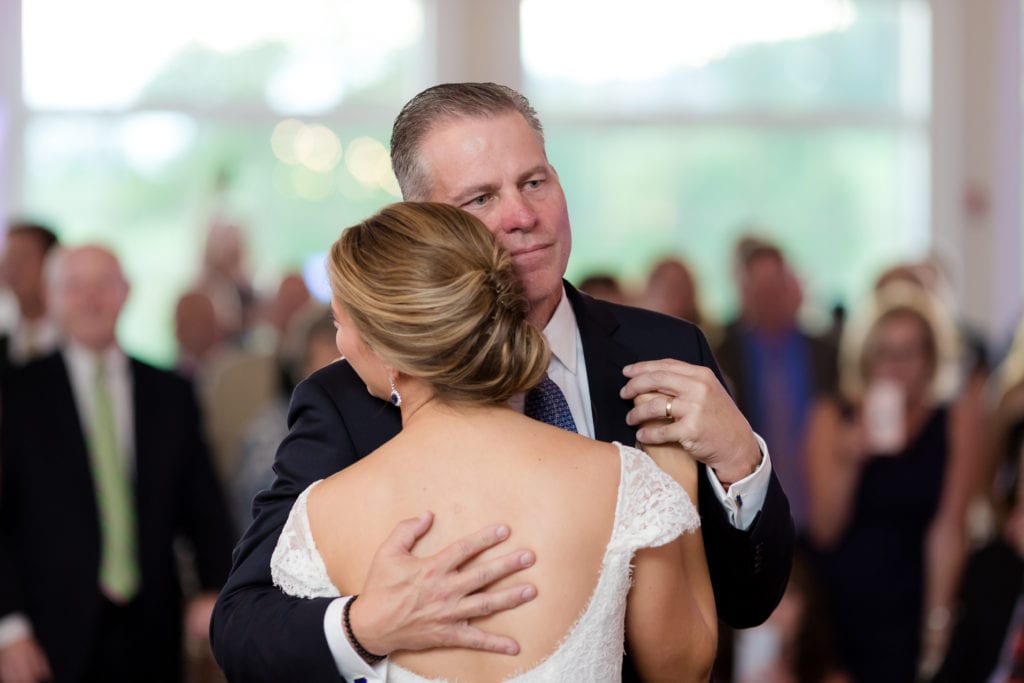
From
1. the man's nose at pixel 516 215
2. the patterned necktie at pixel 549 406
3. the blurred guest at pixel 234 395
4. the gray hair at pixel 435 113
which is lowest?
the blurred guest at pixel 234 395

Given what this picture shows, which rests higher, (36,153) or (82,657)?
(36,153)

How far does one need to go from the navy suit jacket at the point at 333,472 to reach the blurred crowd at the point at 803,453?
2328 mm

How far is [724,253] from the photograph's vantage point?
36.4 feet

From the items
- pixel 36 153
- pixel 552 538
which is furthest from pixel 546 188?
pixel 36 153

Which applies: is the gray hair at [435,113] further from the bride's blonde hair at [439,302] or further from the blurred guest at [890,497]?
the blurred guest at [890,497]

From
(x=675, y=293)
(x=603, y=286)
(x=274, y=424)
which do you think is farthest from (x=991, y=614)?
(x=675, y=293)

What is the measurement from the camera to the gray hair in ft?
7.70

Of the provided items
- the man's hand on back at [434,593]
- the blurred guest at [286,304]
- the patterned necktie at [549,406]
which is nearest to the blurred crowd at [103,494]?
the patterned necktie at [549,406]

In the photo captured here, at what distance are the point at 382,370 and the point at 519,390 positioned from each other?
19 cm

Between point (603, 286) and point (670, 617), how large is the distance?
3.52m

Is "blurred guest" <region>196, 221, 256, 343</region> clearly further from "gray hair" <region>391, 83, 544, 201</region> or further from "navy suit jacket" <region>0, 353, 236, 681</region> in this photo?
"gray hair" <region>391, 83, 544, 201</region>

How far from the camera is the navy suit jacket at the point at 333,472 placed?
202 cm

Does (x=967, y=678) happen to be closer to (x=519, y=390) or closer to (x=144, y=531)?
(x=144, y=531)

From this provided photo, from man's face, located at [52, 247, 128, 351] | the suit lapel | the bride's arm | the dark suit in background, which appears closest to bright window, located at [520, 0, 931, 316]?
the dark suit in background
